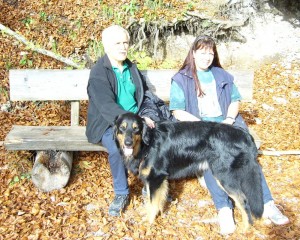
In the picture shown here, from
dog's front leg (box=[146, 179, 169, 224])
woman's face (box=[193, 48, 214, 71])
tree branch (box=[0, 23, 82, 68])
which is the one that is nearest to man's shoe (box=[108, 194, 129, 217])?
dog's front leg (box=[146, 179, 169, 224])

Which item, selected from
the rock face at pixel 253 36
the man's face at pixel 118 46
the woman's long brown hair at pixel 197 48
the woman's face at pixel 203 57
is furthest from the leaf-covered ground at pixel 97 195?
the rock face at pixel 253 36

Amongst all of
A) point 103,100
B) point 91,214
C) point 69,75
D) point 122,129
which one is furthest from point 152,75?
point 91,214

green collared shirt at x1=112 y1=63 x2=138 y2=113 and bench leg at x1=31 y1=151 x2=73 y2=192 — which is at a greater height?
green collared shirt at x1=112 y1=63 x2=138 y2=113

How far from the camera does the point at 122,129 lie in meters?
2.99

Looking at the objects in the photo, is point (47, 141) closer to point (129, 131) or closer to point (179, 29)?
point (129, 131)

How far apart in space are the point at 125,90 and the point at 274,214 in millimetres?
2094

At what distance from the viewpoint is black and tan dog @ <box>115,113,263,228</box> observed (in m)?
3.19

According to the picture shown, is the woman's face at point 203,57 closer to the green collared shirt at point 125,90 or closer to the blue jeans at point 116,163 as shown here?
the green collared shirt at point 125,90

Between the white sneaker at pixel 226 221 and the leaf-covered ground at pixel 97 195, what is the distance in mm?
65

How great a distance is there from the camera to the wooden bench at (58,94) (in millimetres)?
3752

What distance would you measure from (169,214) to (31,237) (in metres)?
1.47

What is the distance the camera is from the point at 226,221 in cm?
332

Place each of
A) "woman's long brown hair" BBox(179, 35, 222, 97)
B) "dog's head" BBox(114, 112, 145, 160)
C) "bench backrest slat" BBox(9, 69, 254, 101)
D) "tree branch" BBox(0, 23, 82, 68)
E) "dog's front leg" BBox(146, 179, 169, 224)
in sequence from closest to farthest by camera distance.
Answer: "dog's head" BBox(114, 112, 145, 160), "dog's front leg" BBox(146, 179, 169, 224), "woman's long brown hair" BBox(179, 35, 222, 97), "bench backrest slat" BBox(9, 69, 254, 101), "tree branch" BBox(0, 23, 82, 68)

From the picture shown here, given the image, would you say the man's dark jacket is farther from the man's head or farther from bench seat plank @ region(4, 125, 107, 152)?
bench seat plank @ region(4, 125, 107, 152)
